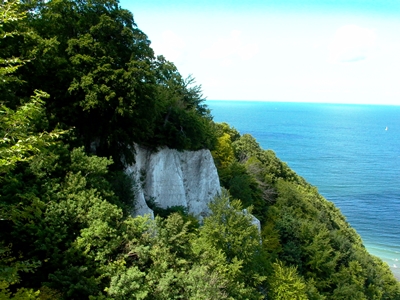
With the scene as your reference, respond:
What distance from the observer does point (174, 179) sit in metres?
27.2

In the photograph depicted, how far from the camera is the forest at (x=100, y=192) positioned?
43.8ft

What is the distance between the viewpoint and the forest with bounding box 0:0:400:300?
13.4 metres

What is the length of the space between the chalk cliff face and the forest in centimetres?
111

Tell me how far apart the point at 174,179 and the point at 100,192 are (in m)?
10.5

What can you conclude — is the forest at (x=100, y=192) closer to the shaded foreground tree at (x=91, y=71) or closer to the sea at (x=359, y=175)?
the shaded foreground tree at (x=91, y=71)

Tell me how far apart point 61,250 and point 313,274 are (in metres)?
22.3

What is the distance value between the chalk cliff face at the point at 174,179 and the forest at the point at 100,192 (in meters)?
1.11

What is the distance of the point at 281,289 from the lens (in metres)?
21.9

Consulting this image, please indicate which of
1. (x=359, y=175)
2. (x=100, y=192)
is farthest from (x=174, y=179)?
(x=359, y=175)

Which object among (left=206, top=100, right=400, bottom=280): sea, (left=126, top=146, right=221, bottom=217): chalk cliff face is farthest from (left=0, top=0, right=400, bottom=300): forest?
(left=206, top=100, right=400, bottom=280): sea

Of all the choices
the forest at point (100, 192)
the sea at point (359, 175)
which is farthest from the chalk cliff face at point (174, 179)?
the sea at point (359, 175)

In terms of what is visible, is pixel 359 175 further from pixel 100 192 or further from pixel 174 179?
pixel 100 192

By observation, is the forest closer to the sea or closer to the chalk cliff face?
the chalk cliff face

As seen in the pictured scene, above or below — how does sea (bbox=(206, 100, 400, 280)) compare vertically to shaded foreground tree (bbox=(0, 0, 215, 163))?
below
